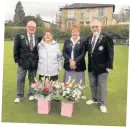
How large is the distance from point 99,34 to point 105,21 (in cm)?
13

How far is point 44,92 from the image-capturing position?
2602 millimetres

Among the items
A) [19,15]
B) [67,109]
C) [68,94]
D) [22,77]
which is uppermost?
[19,15]

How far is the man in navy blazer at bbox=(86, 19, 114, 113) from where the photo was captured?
258cm

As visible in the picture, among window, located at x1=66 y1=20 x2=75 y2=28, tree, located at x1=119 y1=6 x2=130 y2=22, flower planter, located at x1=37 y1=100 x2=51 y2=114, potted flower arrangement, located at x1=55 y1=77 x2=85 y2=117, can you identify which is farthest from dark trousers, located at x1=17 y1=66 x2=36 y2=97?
tree, located at x1=119 y1=6 x2=130 y2=22

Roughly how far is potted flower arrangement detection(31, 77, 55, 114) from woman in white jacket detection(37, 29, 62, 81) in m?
0.06

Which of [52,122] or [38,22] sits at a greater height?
[38,22]

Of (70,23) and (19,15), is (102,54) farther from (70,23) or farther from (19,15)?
(19,15)

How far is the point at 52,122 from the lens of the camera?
8.63 feet

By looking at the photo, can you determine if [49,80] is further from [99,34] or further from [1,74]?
[99,34]

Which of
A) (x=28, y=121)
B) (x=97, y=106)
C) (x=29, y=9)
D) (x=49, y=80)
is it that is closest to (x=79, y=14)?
(x=29, y=9)

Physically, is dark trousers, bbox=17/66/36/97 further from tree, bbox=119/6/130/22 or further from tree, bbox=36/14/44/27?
tree, bbox=119/6/130/22

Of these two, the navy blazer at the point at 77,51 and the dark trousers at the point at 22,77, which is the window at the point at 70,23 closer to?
the navy blazer at the point at 77,51

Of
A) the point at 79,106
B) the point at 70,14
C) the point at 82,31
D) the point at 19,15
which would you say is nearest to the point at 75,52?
the point at 82,31

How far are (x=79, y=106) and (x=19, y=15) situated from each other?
955 mm
